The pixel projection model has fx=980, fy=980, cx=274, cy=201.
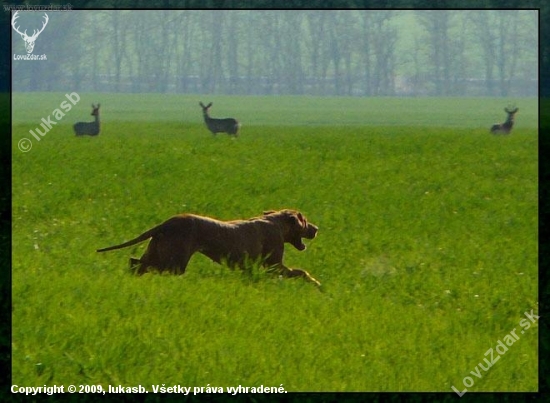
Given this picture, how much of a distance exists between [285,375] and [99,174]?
11312 mm

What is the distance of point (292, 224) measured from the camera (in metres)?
11.0

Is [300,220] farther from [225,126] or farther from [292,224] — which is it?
[225,126]

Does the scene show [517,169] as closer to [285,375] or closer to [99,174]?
[99,174]

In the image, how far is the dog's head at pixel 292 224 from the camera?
1096 centimetres

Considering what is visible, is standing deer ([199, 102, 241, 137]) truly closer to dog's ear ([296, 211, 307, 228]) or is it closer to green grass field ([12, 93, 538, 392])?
green grass field ([12, 93, 538, 392])

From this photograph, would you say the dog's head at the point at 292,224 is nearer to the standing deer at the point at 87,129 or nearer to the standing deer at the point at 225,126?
the standing deer at the point at 225,126

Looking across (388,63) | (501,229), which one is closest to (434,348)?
(501,229)

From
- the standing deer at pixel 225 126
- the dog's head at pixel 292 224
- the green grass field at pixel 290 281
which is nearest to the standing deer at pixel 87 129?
the green grass field at pixel 290 281

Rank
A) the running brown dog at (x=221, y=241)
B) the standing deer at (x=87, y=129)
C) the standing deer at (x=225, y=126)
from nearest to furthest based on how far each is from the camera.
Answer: the running brown dog at (x=221, y=241) < the standing deer at (x=87, y=129) < the standing deer at (x=225, y=126)

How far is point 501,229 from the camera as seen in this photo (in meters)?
15.0


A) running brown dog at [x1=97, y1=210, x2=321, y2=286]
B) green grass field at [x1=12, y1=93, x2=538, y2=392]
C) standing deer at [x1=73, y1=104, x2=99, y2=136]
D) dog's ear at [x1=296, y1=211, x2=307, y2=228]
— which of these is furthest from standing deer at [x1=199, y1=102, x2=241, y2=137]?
running brown dog at [x1=97, y1=210, x2=321, y2=286]

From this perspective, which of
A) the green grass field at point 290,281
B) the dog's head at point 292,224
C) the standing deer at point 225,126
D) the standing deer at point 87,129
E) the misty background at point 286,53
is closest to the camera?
the green grass field at point 290,281

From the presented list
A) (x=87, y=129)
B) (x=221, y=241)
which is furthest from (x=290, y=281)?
(x=87, y=129)

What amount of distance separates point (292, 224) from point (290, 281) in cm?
74
